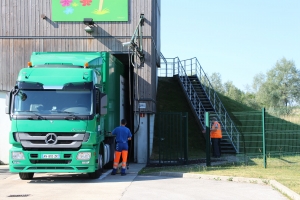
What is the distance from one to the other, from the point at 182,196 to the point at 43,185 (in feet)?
13.8

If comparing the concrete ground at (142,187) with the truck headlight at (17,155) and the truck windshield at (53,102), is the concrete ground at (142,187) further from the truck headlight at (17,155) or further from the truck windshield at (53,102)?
the truck windshield at (53,102)

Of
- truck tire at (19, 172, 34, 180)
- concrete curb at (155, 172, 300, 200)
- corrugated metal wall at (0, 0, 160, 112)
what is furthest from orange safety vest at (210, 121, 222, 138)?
truck tire at (19, 172, 34, 180)

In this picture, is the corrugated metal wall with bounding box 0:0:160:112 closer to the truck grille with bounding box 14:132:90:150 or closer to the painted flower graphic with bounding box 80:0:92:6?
the painted flower graphic with bounding box 80:0:92:6

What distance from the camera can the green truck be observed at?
14.8 m

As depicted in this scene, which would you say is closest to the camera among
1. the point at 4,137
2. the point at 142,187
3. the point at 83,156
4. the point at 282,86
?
the point at 142,187

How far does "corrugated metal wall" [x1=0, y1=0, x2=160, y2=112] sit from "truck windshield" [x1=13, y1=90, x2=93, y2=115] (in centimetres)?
791

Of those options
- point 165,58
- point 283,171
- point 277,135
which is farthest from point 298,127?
point 165,58

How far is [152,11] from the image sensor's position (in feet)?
76.1

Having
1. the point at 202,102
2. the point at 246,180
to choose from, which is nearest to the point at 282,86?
the point at 202,102

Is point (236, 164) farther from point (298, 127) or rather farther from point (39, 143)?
point (39, 143)

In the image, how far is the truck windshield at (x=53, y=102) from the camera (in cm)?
1492

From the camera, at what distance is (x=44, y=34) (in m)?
23.2

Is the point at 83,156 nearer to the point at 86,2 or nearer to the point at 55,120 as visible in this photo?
the point at 55,120

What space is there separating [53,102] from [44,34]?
892 centimetres
